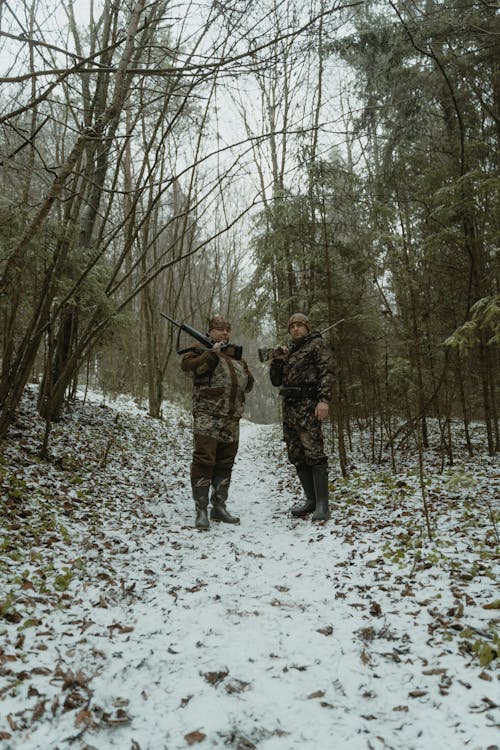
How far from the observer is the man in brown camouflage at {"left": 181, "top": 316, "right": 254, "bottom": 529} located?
5.00 metres

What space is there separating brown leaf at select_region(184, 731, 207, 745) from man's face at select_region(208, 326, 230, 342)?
4000mm

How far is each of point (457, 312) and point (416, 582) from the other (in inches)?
270

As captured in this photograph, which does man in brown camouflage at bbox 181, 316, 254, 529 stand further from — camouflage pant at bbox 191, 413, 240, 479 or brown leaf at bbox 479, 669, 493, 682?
brown leaf at bbox 479, 669, 493, 682

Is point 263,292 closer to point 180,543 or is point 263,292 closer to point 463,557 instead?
point 180,543

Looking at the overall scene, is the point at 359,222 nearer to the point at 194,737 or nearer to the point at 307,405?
the point at 307,405

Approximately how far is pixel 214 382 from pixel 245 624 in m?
2.78

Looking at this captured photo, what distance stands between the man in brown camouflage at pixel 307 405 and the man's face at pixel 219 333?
0.69m

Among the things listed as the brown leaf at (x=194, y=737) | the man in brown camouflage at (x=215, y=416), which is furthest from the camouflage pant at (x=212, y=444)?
the brown leaf at (x=194, y=737)

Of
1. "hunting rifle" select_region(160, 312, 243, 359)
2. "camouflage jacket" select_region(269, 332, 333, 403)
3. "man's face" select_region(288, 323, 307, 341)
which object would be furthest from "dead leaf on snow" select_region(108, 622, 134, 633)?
"man's face" select_region(288, 323, 307, 341)

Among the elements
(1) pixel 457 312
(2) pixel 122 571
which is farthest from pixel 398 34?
(2) pixel 122 571

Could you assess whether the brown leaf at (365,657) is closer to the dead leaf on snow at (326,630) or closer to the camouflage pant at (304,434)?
the dead leaf on snow at (326,630)

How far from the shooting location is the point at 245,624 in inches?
112

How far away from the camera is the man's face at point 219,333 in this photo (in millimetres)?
5383

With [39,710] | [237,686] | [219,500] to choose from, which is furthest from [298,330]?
[39,710]
